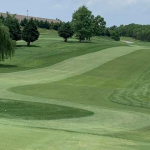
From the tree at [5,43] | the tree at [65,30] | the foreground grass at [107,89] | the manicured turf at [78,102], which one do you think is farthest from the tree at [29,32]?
the tree at [5,43]

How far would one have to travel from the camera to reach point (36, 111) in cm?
1722

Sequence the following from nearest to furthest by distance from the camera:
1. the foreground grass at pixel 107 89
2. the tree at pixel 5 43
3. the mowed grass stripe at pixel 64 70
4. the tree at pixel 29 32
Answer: the foreground grass at pixel 107 89
the mowed grass stripe at pixel 64 70
the tree at pixel 5 43
the tree at pixel 29 32

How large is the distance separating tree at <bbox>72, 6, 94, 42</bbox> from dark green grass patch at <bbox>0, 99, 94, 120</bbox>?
242 ft

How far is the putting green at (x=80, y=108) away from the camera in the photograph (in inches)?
341

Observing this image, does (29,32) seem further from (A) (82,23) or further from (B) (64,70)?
(B) (64,70)

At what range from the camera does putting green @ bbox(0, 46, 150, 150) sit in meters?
8.66

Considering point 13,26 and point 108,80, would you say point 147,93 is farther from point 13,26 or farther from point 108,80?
point 13,26

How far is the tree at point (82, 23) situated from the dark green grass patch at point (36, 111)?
73731mm

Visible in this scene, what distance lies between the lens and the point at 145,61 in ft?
188

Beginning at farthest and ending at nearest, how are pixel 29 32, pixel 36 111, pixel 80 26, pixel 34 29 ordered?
1. pixel 80 26
2. pixel 34 29
3. pixel 29 32
4. pixel 36 111

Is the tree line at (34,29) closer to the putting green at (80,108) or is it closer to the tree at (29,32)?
the tree at (29,32)

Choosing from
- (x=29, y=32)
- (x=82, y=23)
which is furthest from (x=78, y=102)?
(x=82, y=23)

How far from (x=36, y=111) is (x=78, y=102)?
619 centimetres

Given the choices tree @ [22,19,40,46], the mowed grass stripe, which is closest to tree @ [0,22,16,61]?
the mowed grass stripe
